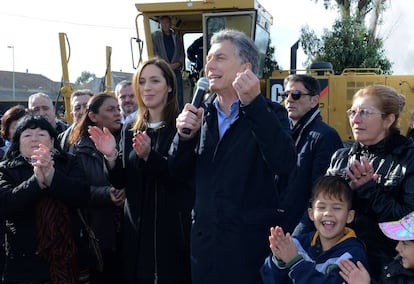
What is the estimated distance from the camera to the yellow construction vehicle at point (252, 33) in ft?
26.0

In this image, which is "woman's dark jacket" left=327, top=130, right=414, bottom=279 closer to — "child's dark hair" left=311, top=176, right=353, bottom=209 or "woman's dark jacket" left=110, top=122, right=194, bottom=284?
"child's dark hair" left=311, top=176, right=353, bottom=209

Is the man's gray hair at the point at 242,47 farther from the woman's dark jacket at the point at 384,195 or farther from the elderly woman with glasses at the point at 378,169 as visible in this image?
the woman's dark jacket at the point at 384,195

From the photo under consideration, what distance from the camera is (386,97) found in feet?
9.04

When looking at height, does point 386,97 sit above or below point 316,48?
below

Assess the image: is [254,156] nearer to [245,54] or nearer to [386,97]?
[245,54]

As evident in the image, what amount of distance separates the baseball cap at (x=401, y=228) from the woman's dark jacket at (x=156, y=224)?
1.25m

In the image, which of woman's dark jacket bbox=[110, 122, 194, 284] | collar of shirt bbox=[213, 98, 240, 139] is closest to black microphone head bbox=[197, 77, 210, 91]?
collar of shirt bbox=[213, 98, 240, 139]

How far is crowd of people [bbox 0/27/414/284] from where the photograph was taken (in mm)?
2457

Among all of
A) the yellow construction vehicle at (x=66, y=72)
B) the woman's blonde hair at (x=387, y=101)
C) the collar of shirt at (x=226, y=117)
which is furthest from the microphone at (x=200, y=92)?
the yellow construction vehicle at (x=66, y=72)

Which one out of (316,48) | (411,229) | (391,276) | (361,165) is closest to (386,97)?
(361,165)

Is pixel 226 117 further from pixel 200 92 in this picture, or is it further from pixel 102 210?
pixel 102 210

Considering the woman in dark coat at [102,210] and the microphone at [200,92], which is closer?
the microphone at [200,92]

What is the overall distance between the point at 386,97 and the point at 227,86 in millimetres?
930

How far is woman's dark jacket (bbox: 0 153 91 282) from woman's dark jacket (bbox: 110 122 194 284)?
13.5 inches
